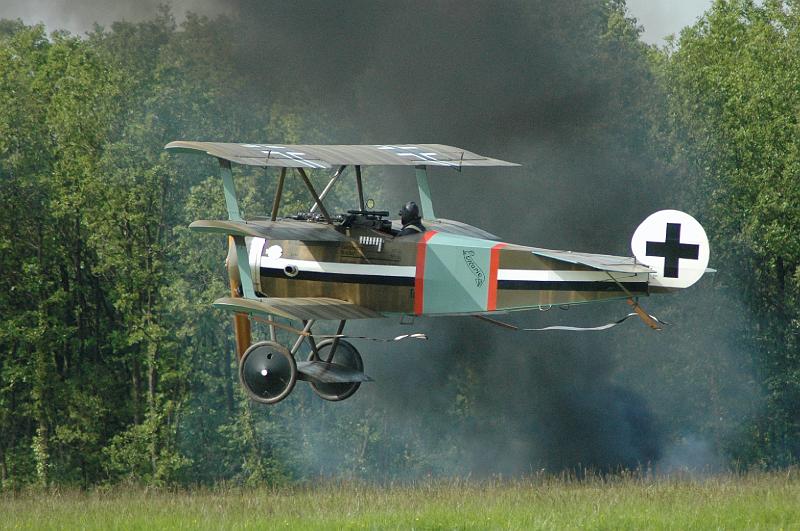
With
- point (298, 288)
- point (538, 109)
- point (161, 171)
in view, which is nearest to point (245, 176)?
point (161, 171)

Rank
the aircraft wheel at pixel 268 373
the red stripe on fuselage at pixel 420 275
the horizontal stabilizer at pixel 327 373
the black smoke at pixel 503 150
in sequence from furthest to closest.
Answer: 1. the black smoke at pixel 503 150
2. the red stripe on fuselage at pixel 420 275
3. the horizontal stabilizer at pixel 327 373
4. the aircraft wheel at pixel 268 373

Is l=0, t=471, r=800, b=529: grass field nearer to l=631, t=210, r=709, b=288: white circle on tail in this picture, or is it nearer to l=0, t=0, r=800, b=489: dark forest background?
l=631, t=210, r=709, b=288: white circle on tail

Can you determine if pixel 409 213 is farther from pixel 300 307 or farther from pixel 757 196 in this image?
pixel 757 196

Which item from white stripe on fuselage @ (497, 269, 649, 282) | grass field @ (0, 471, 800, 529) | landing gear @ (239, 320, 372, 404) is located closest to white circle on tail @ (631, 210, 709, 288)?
white stripe on fuselage @ (497, 269, 649, 282)

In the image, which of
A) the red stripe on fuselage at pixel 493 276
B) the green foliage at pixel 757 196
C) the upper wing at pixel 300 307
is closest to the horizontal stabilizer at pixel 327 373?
the upper wing at pixel 300 307

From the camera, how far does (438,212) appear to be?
42344 mm

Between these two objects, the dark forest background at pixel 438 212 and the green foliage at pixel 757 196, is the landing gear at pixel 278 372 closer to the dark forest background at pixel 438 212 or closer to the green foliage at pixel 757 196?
the dark forest background at pixel 438 212

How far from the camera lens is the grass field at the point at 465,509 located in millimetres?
22625

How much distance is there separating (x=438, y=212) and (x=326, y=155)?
19178 mm

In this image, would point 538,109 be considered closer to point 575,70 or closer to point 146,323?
point 575,70

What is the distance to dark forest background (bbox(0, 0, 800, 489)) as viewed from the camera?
139 feet

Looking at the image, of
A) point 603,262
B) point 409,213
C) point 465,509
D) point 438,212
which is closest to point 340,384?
point 465,509

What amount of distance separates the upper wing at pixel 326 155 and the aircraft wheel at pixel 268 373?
2.75 meters

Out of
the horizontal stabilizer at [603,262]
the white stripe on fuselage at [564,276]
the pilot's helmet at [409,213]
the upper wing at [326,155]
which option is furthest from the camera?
the pilot's helmet at [409,213]
